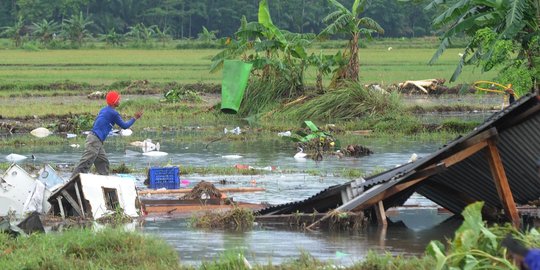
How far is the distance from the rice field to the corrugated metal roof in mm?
22348

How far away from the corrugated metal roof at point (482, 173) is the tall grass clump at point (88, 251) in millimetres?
3146

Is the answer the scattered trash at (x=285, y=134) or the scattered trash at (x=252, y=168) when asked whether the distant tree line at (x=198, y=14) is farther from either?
the scattered trash at (x=252, y=168)

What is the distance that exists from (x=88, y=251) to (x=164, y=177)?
573 cm

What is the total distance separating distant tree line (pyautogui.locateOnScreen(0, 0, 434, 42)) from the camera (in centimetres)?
8438

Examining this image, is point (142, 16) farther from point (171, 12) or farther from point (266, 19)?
point (266, 19)

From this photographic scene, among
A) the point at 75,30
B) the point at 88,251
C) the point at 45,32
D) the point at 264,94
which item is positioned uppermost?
the point at 75,30

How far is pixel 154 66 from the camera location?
167 ft

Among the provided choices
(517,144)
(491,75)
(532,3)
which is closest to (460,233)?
(517,144)

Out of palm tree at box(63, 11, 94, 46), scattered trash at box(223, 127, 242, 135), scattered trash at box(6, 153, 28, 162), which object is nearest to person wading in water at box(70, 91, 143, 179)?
scattered trash at box(6, 153, 28, 162)

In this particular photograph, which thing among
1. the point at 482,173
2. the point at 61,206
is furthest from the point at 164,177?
the point at 482,173

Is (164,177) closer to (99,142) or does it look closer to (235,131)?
(99,142)

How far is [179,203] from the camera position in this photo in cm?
1403

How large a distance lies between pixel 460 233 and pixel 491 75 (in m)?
36.0

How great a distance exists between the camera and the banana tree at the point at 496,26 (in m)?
21.0
